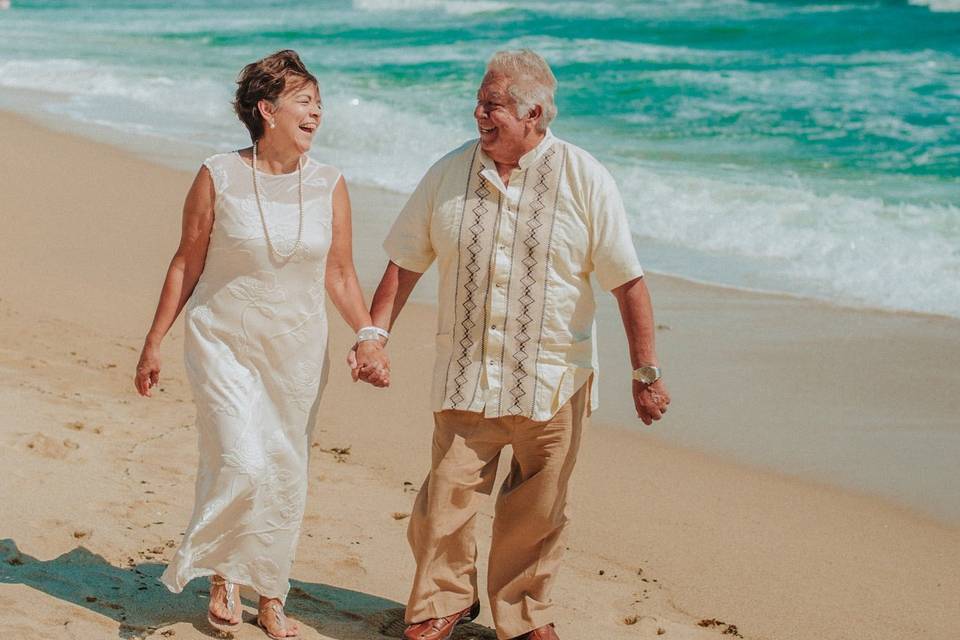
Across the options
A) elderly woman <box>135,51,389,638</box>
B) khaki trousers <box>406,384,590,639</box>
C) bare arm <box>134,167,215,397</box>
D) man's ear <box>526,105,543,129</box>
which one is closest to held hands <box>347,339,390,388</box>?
elderly woman <box>135,51,389,638</box>

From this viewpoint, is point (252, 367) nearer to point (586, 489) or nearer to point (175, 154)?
point (586, 489)

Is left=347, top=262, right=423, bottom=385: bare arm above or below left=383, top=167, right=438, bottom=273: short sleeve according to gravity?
below

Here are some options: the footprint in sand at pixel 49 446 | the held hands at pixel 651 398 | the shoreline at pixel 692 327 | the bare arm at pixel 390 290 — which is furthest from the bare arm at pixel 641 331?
the footprint in sand at pixel 49 446

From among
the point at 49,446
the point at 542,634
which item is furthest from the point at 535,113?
the point at 49,446

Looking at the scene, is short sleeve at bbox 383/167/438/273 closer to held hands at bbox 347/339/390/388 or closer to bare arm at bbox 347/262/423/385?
bare arm at bbox 347/262/423/385

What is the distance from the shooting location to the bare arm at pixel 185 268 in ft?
13.0

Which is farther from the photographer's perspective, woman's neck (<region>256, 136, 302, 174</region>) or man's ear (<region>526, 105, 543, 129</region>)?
woman's neck (<region>256, 136, 302, 174</region>)

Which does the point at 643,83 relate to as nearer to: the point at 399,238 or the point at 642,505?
the point at 642,505

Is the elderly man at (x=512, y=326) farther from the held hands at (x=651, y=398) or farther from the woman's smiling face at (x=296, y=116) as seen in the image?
the woman's smiling face at (x=296, y=116)

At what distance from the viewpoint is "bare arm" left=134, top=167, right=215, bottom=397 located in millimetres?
3969

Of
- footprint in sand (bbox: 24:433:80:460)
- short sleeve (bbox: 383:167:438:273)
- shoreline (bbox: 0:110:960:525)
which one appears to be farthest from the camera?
shoreline (bbox: 0:110:960:525)

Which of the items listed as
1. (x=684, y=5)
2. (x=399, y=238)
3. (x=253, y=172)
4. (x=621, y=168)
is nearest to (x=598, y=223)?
(x=399, y=238)

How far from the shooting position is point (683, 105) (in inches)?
814

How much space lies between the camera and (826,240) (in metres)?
11.1
